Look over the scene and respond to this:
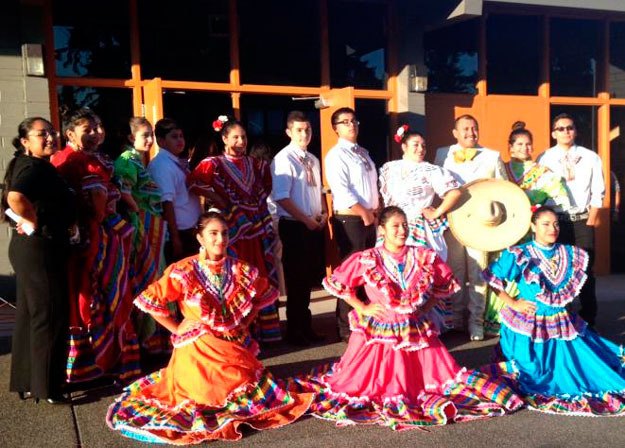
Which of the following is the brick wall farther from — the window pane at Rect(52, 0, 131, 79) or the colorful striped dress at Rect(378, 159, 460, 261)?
the colorful striped dress at Rect(378, 159, 460, 261)

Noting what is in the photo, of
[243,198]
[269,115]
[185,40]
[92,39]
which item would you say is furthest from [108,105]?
[243,198]

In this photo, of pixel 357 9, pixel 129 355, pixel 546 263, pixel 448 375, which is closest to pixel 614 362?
pixel 546 263

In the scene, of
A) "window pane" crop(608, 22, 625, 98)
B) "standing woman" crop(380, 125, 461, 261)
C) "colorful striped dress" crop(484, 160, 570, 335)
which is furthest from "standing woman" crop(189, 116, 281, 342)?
"window pane" crop(608, 22, 625, 98)

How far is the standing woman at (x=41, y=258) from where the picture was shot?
4.02 m

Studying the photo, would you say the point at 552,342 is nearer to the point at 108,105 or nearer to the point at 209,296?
the point at 209,296

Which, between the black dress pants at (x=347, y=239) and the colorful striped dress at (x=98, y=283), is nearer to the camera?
the colorful striped dress at (x=98, y=283)

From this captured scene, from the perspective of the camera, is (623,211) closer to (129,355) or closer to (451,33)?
(451,33)

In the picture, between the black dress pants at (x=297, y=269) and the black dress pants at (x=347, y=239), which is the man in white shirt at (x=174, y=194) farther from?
the black dress pants at (x=347, y=239)

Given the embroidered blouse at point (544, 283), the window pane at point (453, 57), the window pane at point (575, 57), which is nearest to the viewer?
the embroidered blouse at point (544, 283)

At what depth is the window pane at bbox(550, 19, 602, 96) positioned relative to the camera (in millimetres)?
8836

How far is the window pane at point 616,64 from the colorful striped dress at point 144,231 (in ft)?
21.9

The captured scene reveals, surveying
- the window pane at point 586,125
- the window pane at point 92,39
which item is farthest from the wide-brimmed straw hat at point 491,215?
the window pane at point 586,125

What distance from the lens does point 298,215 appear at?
5449 mm

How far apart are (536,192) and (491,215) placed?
67 centimetres
